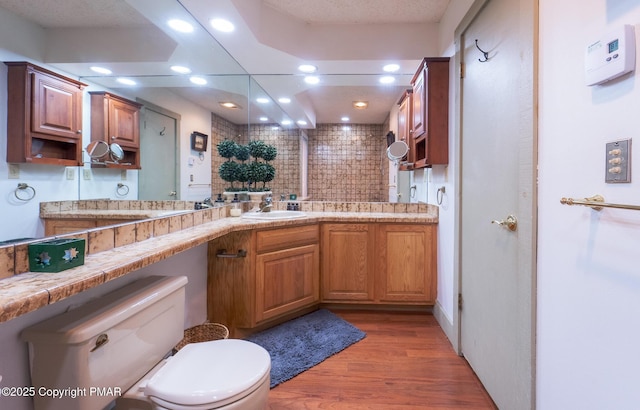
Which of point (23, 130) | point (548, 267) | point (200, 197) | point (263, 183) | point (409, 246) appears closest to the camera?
point (23, 130)

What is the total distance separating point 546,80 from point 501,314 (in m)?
1.04

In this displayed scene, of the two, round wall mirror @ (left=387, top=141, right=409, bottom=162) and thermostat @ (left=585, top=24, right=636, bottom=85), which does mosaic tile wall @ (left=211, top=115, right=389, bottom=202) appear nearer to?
round wall mirror @ (left=387, top=141, right=409, bottom=162)

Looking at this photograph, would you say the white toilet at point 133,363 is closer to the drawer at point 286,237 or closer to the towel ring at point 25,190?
the towel ring at point 25,190

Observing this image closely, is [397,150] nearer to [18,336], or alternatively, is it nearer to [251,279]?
[251,279]

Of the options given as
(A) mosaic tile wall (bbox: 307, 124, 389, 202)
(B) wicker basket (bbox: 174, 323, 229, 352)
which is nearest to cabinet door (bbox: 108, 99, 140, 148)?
(B) wicker basket (bbox: 174, 323, 229, 352)

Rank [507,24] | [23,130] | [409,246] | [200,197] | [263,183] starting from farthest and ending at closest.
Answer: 1. [263,183]
2. [409,246]
3. [200,197]
4. [507,24]
5. [23,130]

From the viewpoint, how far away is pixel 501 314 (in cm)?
136

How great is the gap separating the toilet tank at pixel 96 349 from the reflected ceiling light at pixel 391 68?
2412 mm

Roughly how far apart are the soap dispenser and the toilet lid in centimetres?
136

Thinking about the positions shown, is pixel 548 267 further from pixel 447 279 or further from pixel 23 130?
pixel 23 130

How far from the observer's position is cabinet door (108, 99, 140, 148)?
120cm

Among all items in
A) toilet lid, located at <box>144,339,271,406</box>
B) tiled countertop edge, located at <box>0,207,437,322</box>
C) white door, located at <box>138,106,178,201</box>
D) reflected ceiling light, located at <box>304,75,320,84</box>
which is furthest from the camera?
reflected ceiling light, located at <box>304,75,320,84</box>

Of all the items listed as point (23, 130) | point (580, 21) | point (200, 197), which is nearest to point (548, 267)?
point (580, 21)

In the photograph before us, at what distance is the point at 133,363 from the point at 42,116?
858mm
